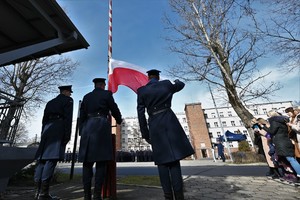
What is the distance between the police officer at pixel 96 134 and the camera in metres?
3.16

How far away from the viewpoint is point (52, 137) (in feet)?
12.3

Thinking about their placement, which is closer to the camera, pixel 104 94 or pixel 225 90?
pixel 104 94

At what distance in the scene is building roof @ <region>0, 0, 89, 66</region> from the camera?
4.18 meters

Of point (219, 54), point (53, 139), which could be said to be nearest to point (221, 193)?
point (53, 139)

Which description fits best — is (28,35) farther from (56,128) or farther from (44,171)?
(44,171)

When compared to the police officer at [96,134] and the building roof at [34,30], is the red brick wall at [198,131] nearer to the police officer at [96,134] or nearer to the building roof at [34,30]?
the building roof at [34,30]

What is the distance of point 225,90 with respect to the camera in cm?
1120

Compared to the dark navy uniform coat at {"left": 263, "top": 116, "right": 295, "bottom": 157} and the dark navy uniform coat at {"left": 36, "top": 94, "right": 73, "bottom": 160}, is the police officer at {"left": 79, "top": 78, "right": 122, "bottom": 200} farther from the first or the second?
the dark navy uniform coat at {"left": 263, "top": 116, "right": 295, "bottom": 157}

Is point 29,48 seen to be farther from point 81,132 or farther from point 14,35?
point 81,132

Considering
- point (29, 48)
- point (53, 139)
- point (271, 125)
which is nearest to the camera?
point (53, 139)

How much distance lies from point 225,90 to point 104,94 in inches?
363

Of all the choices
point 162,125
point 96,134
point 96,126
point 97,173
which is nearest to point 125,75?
point 96,126

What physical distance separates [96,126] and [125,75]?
1912mm

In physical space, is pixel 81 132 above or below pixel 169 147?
above
